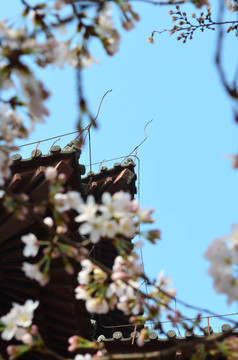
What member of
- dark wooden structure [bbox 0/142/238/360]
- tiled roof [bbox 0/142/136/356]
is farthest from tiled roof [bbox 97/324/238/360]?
tiled roof [bbox 0/142/136/356]

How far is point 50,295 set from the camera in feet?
17.3

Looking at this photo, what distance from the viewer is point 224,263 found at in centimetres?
169

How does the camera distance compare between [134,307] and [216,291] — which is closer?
[216,291]

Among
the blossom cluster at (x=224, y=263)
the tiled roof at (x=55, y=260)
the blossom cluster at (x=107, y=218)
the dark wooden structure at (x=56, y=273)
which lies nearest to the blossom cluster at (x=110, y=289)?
the blossom cluster at (x=107, y=218)

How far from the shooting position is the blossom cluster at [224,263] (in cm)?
168

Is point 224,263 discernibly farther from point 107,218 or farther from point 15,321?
point 15,321

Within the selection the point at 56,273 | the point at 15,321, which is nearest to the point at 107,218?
the point at 15,321

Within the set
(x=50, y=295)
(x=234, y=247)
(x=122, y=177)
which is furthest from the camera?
(x=122, y=177)

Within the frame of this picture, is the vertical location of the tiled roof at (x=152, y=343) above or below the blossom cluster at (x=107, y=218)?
above

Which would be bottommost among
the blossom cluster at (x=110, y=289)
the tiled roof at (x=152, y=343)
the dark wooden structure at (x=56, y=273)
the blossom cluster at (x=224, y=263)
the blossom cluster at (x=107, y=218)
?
the blossom cluster at (x=224, y=263)

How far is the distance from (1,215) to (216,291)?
3.42 m

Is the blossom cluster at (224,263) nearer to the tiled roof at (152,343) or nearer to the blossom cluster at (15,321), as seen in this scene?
the blossom cluster at (15,321)

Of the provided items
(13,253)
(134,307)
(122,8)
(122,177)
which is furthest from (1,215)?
(122,8)

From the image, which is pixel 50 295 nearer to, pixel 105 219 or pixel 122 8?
pixel 105 219
